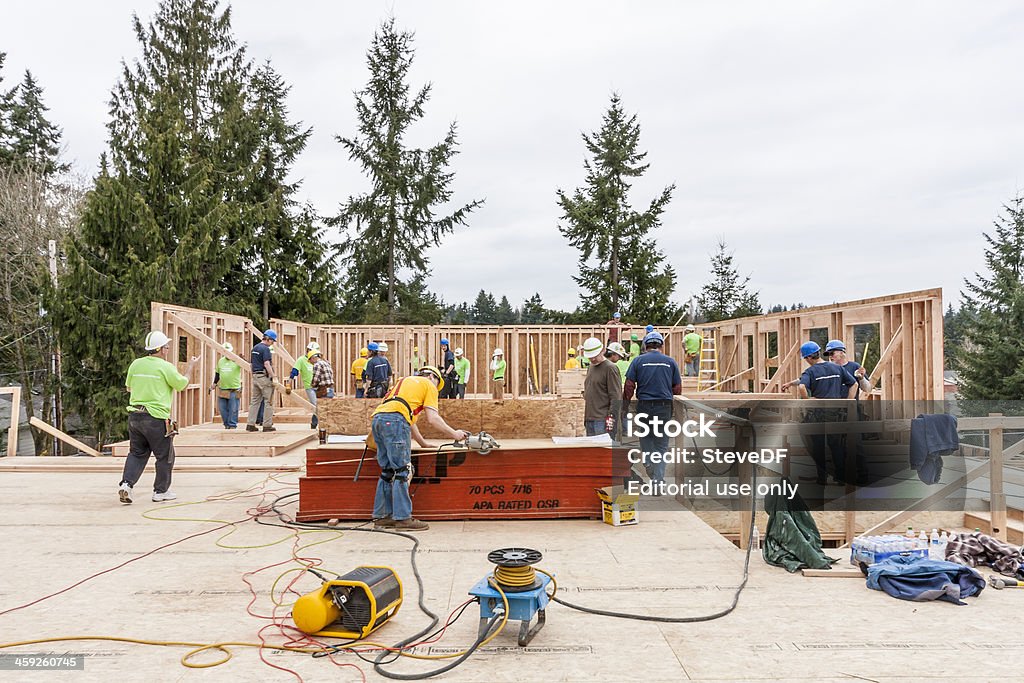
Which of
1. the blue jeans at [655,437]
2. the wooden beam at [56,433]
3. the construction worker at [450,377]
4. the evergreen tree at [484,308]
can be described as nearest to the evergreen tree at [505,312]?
the evergreen tree at [484,308]

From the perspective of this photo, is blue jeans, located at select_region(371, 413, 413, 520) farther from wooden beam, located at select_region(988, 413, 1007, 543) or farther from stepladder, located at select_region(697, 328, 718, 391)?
stepladder, located at select_region(697, 328, 718, 391)

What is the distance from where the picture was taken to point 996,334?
82.7 ft

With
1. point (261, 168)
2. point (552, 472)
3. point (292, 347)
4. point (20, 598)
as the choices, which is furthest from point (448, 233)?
point (20, 598)

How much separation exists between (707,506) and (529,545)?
3.32 meters

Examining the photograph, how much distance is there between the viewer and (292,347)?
2091 cm

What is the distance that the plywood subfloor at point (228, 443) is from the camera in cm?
1220

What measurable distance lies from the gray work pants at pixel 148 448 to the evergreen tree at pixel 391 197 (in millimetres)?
22259

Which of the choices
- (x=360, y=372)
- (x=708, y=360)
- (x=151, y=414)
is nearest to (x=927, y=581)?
(x=151, y=414)

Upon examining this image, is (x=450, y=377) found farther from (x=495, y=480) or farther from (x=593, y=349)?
(x=495, y=480)

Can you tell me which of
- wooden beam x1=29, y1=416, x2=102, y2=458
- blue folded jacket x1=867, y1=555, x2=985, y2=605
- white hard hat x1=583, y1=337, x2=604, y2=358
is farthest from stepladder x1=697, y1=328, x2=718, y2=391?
blue folded jacket x1=867, y1=555, x2=985, y2=605

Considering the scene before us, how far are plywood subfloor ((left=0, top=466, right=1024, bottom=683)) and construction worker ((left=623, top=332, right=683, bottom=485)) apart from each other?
1228 mm

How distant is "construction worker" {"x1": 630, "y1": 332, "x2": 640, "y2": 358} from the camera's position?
20.1 meters

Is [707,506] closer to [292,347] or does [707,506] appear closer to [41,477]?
[41,477]

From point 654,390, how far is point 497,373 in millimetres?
12351
